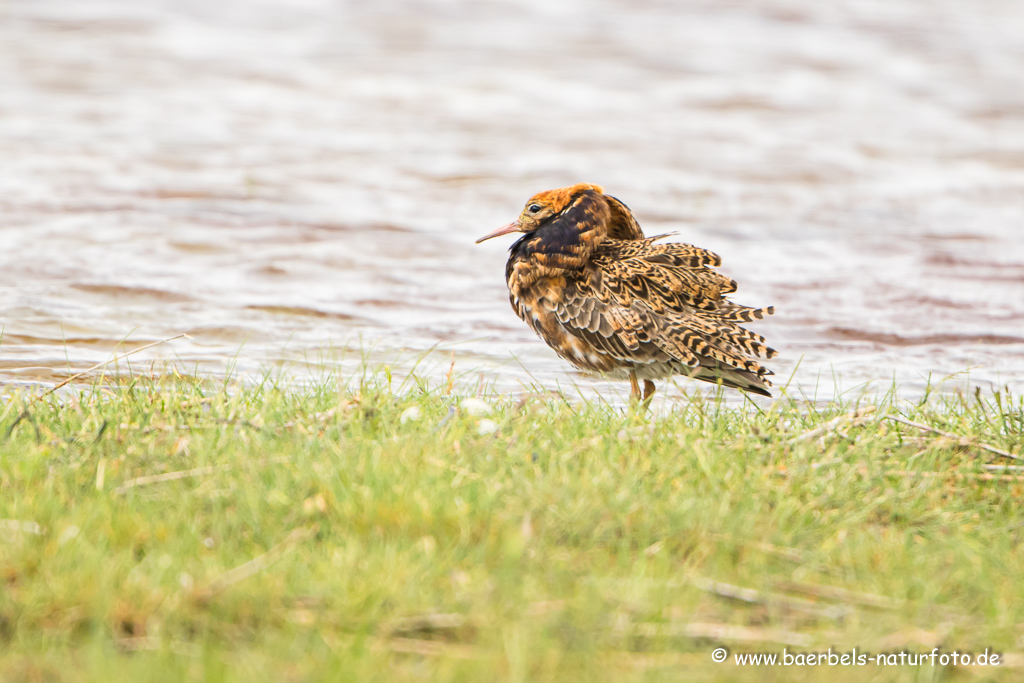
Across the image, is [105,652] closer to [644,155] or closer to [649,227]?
[649,227]

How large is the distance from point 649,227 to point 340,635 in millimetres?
11258

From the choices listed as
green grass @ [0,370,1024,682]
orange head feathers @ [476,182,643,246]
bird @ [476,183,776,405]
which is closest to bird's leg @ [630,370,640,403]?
bird @ [476,183,776,405]

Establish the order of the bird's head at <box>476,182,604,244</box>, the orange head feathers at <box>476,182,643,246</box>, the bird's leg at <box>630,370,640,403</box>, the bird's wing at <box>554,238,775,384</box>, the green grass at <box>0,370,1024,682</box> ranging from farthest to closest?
the bird's head at <box>476,182,604,244</box> < the orange head feathers at <box>476,182,643,246</box> < the bird's leg at <box>630,370,640,403</box> < the bird's wing at <box>554,238,775,384</box> < the green grass at <box>0,370,1024,682</box>

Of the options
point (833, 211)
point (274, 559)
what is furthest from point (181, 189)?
point (274, 559)

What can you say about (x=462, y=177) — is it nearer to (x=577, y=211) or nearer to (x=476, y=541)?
(x=577, y=211)

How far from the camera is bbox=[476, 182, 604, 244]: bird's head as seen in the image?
7.50 meters

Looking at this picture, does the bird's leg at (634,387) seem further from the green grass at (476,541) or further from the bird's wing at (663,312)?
the green grass at (476,541)

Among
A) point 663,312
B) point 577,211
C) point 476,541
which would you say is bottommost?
point 476,541

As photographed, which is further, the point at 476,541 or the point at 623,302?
the point at 623,302

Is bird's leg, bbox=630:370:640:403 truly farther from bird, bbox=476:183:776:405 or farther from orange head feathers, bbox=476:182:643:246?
orange head feathers, bbox=476:182:643:246

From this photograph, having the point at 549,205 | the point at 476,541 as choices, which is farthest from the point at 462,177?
the point at 476,541

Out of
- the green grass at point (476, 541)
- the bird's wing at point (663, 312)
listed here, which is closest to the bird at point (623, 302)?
the bird's wing at point (663, 312)

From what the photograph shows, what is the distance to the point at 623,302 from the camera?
711cm

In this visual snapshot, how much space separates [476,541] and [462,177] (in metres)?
12.5
